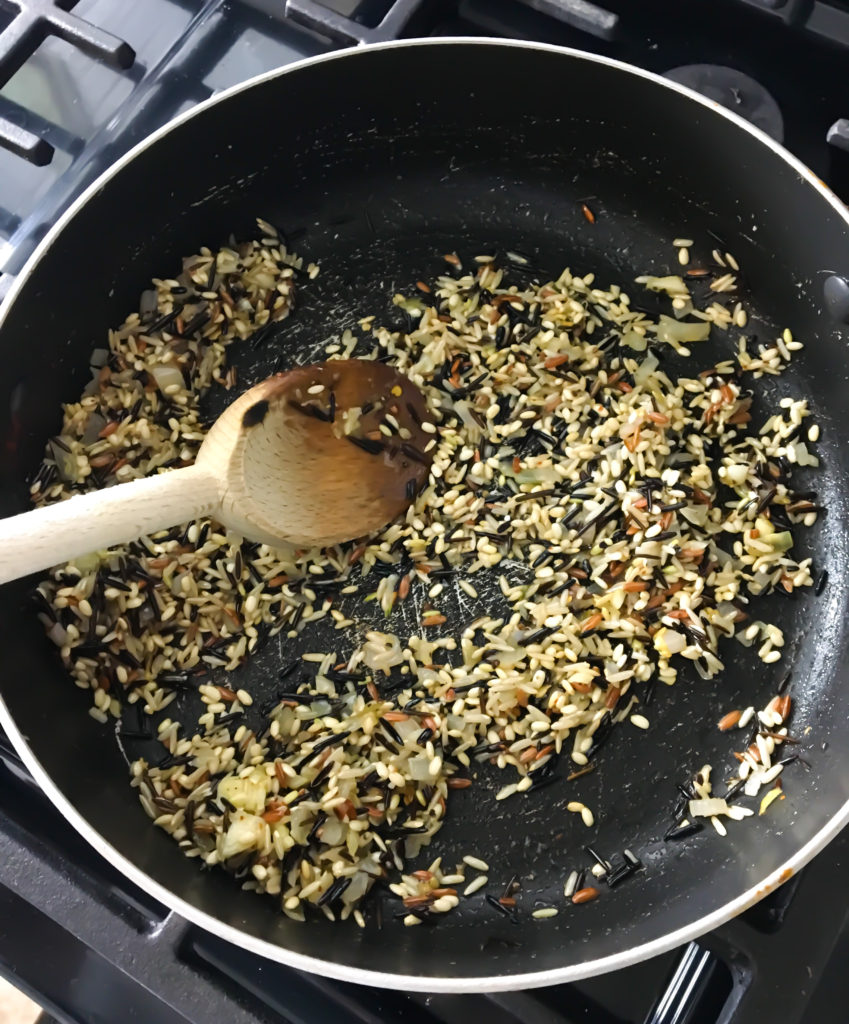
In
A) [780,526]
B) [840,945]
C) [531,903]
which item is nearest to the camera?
[840,945]

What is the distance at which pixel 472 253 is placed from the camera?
1.42 m

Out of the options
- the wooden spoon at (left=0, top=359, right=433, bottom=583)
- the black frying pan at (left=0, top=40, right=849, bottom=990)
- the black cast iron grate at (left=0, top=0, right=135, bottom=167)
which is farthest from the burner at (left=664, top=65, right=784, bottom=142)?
the black cast iron grate at (left=0, top=0, right=135, bottom=167)

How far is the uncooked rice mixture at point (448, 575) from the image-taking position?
1161 millimetres

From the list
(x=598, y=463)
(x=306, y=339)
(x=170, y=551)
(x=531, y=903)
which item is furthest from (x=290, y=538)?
(x=531, y=903)

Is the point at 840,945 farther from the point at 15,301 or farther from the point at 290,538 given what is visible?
the point at 15,301

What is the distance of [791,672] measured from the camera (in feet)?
4.02

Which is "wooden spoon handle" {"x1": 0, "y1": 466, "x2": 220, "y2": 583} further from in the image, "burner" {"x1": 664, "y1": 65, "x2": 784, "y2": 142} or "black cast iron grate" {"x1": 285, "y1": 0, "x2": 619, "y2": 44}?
"burner" {"x1": 664, "y1": 65, "x2": 784, "y2": 142}

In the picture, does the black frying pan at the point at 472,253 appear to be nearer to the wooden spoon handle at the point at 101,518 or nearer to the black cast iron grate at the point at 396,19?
the black cast iron grate at the point at 396,19

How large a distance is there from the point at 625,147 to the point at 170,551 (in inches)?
32.8

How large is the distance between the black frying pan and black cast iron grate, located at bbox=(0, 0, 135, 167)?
16 centimetres

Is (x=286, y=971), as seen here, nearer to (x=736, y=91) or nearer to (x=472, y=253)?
(x=472, y=253)

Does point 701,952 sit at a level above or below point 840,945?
below

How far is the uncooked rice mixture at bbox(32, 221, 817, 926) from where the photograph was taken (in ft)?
3.81

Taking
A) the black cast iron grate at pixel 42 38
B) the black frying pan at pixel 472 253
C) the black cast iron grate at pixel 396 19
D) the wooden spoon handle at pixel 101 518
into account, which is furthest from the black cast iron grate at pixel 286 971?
the black cast iron grate at pixel 396 19
